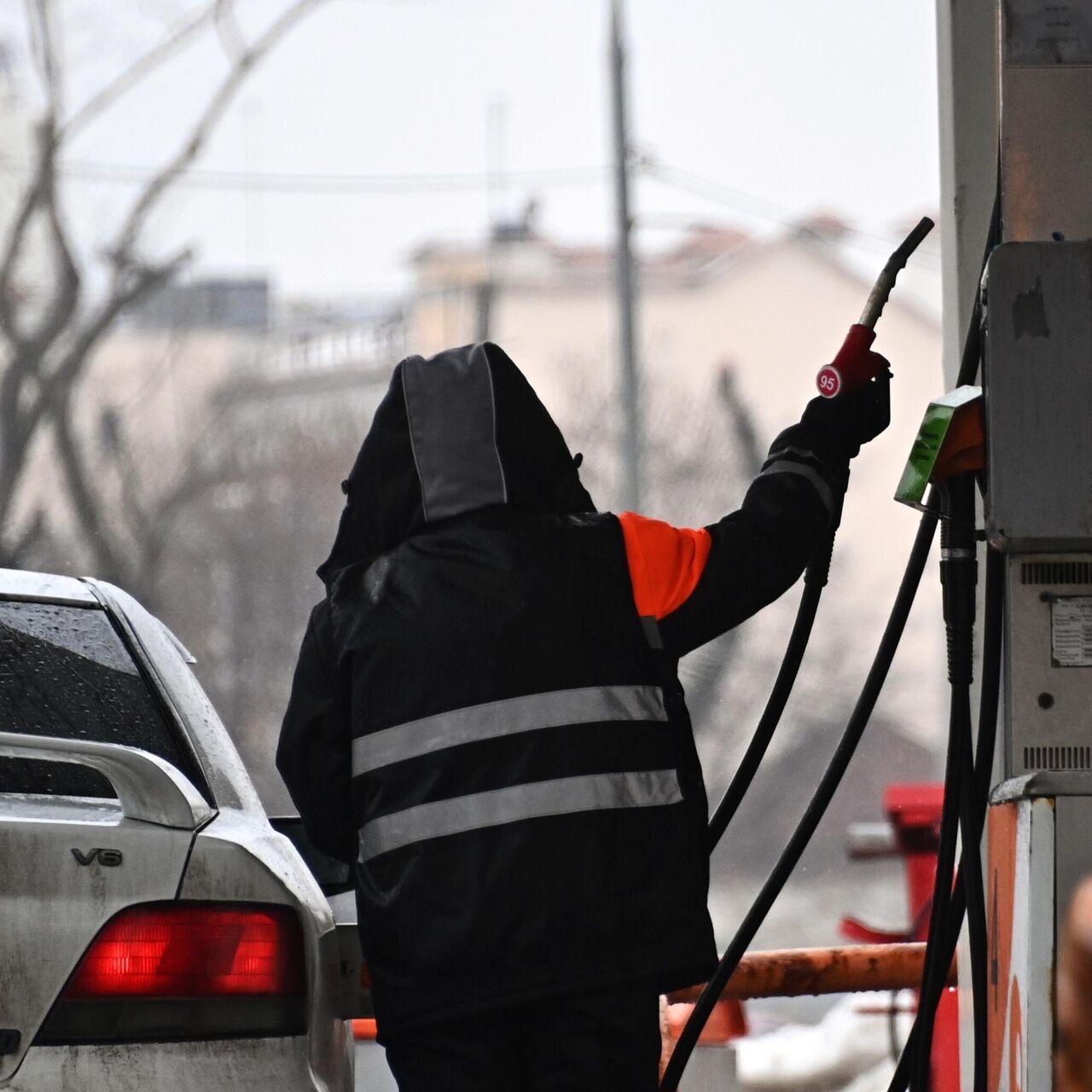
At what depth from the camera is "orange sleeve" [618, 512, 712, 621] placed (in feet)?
7.77

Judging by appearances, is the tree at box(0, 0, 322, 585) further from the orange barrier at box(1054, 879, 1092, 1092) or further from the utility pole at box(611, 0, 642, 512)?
the orange barrier at box(1054, 879, 1092, 1092)

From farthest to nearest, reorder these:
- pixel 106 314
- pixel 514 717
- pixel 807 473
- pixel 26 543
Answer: pixel 106 314 → pixel 26 543 → pixel 807 473 → pixel 514 717

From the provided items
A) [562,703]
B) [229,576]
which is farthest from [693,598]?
[229,576]

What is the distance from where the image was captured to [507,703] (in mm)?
2279

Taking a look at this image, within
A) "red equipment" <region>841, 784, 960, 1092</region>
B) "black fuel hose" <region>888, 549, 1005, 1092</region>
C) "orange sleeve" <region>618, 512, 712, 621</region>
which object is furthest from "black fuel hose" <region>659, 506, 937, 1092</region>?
"red equipment" <region>841, 784, 960, 1092</region>

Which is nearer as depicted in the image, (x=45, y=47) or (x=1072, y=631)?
(x=1072, y=631)

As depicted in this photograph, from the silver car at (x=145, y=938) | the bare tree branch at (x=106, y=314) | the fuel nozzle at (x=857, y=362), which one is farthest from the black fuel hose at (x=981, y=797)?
Result: the bare tree branch at (x=106, y=314)

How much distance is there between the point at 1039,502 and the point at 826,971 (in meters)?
1.69

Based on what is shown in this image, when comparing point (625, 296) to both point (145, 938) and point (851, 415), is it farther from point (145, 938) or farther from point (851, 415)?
point (145, 938)

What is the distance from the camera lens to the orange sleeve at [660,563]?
237 cm

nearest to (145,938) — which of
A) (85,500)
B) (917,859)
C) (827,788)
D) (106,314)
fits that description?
(827,788)

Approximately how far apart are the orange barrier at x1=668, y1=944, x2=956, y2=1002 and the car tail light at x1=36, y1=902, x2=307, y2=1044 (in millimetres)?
1564

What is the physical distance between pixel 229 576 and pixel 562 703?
963 cm

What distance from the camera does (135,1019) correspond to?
1.98 meters
